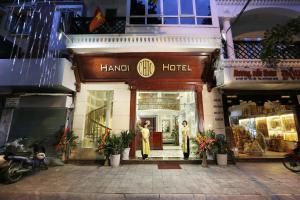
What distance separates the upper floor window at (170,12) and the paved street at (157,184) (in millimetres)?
7082

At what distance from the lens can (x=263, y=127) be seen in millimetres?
10617

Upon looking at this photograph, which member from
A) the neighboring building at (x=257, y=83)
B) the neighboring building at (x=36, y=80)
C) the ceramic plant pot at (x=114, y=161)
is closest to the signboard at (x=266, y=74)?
the neighboring building at (x=257, y=83)

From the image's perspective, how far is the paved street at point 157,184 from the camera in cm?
394

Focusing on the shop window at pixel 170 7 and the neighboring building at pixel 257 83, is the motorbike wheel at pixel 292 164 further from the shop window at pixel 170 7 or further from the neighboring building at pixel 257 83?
the shop window at pixel 170 7

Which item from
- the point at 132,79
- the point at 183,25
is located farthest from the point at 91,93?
the point at 183,25

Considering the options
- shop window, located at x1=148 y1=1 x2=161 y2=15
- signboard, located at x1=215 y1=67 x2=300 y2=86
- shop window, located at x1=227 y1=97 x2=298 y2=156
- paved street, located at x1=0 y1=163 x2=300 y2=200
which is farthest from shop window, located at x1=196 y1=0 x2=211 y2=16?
paved street, located at x1=0 y1=163 x2=300 y2=200

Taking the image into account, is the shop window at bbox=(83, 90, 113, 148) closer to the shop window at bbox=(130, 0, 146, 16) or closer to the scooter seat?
the scooter seat

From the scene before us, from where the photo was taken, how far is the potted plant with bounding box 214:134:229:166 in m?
6.95

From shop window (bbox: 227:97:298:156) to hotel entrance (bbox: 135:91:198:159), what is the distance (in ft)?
7.25

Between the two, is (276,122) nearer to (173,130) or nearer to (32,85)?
(173,130)

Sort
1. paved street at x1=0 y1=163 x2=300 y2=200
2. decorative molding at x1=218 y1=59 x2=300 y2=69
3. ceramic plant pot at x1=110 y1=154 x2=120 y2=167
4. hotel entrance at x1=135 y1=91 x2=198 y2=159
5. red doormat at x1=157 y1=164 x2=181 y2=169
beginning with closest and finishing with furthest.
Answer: paved street at x1=0 y1=163 x2=300 y2=200 → red doormat at x1=157 y1=164 x2=181 y2=169 → ceramic plant pot at x1=110 y1=154 x2=120 y2=167 → decorative molding at x1=218 y1=59 x2=300 y2=69 → hotel entrance at x1=135 y1=91 x2=198 y2=159

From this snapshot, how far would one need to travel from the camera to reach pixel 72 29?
26.8 feet

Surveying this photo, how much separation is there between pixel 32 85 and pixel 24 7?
585cm

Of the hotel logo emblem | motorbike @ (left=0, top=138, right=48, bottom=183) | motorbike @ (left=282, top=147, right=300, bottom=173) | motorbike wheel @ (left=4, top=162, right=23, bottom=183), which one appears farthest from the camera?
the hotel logo emblem
